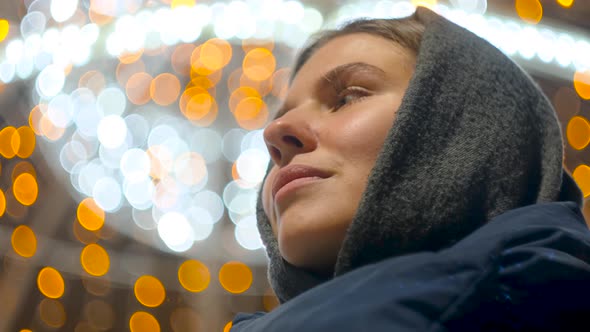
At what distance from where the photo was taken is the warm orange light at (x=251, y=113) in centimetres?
143

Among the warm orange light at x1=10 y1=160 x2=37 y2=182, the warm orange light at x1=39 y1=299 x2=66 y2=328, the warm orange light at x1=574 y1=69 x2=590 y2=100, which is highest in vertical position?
the warm orange light at x1=574 y1=69 x2=590 y2=100

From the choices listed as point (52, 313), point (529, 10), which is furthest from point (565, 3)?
point (52, 313)

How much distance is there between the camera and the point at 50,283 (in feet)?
4.29

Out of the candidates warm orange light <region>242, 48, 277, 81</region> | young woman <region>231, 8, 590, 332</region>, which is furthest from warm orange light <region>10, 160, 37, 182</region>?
young woman <region>231, 8, 590, 332</region>

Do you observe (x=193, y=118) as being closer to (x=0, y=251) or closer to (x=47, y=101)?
(x=47, y=101)

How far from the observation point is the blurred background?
1259 mm

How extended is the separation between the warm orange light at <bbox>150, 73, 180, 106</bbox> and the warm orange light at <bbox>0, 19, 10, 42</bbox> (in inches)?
13.1

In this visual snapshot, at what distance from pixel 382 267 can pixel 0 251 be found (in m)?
1.01

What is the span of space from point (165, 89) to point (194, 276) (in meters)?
0.44

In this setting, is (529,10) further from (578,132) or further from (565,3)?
(578,132)

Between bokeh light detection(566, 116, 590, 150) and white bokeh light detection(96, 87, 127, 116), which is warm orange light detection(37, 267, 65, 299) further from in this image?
bokeh light detection(566, 116, 590, 150)

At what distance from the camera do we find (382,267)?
455mm

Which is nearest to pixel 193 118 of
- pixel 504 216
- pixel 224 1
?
pixel 224 1

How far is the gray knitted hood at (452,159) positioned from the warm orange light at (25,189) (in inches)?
32.2
